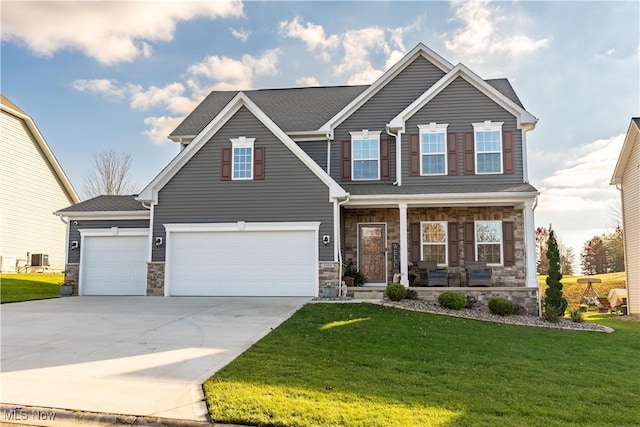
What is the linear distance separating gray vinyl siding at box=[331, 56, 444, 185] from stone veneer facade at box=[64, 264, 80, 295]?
928 centimetres

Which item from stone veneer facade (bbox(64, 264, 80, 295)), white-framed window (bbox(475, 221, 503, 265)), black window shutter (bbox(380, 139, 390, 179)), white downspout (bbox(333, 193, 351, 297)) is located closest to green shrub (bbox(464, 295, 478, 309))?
white-framed window (bbox(475, 221, 503, 265))

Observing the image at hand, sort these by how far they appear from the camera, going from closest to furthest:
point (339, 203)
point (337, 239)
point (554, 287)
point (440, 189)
A: point (554, 287) < point (337, 239) < point (339, 203) < point (440, 189)

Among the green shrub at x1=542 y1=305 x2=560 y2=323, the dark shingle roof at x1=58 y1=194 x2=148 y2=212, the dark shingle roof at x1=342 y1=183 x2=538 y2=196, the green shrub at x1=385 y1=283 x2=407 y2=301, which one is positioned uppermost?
the dark shingle roof at x1=342 y1=183 x2=538 y2=196

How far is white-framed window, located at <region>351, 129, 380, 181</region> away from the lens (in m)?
16.3

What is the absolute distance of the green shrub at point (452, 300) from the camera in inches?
490

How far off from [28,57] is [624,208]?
25408 millimetres

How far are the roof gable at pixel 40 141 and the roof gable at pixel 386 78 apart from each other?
1635 cm

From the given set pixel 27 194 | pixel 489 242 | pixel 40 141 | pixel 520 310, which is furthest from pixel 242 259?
pixel 40 141

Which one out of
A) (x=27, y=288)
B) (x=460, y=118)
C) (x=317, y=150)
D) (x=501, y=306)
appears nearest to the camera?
(x=501, y=306)

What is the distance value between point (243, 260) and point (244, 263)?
0.10m

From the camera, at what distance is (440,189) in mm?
14734

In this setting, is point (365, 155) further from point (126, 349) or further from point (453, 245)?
point (126, 349)

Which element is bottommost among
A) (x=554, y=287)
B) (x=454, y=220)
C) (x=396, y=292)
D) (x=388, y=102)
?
(x=396, y=292)

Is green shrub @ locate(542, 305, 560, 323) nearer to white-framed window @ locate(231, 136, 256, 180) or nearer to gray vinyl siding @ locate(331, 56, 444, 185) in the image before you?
gray vinyl siding @ locate(331, 56, 444, 185)
